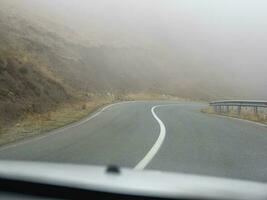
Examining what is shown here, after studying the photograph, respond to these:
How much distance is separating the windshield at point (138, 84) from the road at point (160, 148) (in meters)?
0.02

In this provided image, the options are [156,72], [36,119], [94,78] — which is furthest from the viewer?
[156,72]

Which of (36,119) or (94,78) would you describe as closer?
(36,119)

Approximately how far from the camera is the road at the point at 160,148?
10.9 meters

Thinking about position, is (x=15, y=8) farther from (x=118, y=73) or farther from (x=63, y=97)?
(x=63, y=97)

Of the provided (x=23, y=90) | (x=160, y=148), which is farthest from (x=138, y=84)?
(x=160, y=148)

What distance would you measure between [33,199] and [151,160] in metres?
7.72

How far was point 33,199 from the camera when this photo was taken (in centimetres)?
384

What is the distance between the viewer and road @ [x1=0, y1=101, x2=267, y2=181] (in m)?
10.9

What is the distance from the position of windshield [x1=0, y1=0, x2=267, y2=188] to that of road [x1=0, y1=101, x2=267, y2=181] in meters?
0.02

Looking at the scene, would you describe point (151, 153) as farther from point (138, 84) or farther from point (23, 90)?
point (138, 84)

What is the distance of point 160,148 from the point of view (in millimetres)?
13344

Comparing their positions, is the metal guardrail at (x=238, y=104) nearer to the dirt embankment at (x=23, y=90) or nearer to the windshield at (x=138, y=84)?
the windshield at (x=138, y=84)

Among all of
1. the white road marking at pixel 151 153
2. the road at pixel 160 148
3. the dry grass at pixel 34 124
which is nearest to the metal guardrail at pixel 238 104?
the road at pixel 160 148

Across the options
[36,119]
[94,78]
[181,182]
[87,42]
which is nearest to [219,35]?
[87,42]
